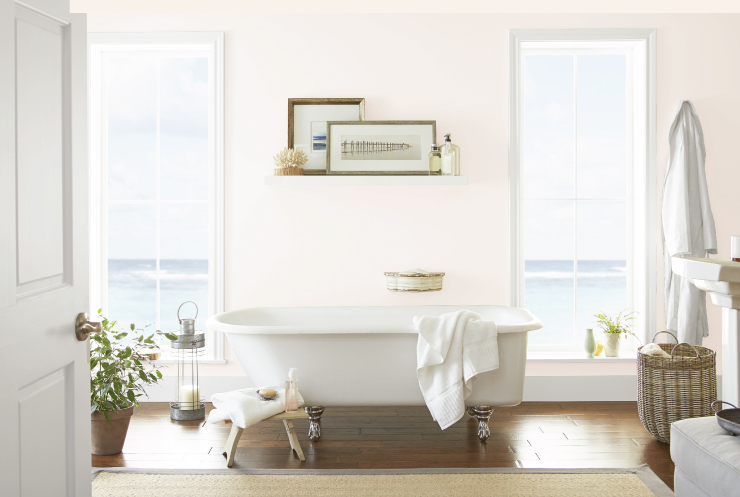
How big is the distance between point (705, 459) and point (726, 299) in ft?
2.13

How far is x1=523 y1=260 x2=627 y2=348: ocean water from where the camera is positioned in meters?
11.0

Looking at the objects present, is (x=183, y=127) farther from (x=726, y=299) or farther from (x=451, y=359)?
(x=726, y=299)

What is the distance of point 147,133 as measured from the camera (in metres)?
11.1

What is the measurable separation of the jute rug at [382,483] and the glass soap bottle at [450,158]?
5.82ft

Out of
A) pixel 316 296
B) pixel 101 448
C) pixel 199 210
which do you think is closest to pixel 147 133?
pixel 199 210

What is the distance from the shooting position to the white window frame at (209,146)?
3740 mm

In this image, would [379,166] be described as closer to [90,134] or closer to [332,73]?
[332,73]

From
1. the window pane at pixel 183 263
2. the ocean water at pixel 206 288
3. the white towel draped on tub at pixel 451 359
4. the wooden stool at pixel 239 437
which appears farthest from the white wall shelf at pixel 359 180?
the ocean water at pixel 206 288

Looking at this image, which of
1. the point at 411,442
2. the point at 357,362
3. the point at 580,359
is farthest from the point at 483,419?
the point at 580,359

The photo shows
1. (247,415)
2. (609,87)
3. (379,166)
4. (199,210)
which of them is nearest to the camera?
(247,415)

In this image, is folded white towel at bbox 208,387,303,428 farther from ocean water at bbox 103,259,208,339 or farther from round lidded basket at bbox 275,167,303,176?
ocean water at bbox 103,259,208,339

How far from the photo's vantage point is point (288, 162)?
362 centimetres

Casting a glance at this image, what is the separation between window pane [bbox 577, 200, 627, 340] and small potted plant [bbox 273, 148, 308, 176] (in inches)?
337

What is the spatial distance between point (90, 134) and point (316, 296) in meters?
1.82
